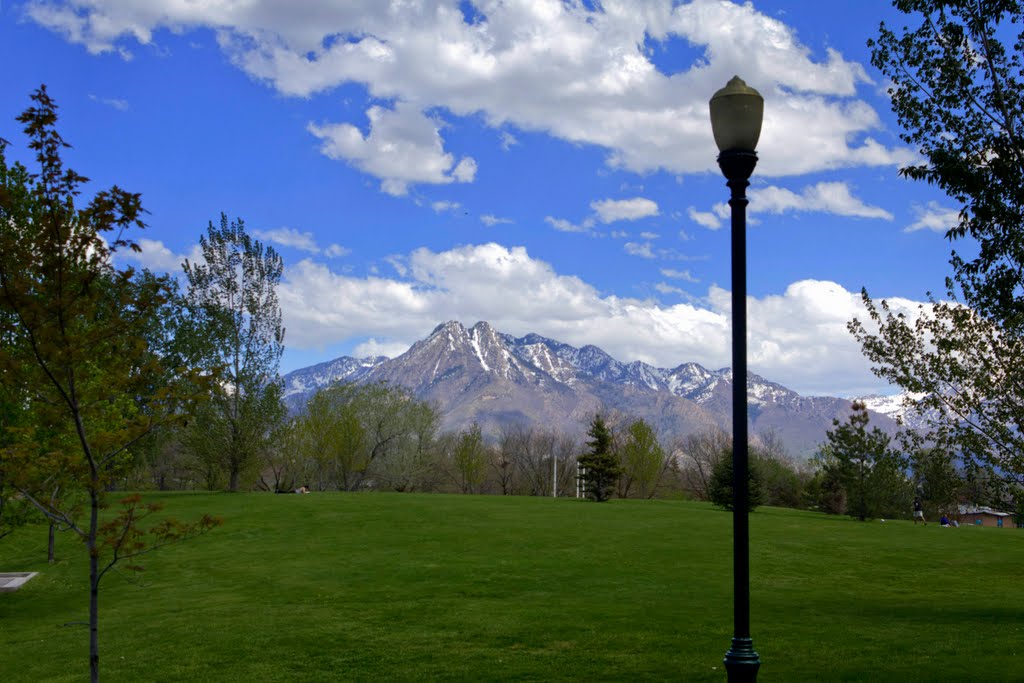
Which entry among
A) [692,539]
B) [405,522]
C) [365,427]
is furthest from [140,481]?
[692,539]

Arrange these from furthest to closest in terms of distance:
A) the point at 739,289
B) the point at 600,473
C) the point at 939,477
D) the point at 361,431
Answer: the point at 361,431, the point at 600,473, the point at 939,477, the point at 739,289

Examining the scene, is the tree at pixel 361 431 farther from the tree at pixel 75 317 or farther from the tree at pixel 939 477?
the tree at pixel 75 317

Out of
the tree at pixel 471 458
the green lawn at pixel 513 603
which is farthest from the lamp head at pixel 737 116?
the tree at pixel 471 458

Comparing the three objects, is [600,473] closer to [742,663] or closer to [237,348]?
[237,348]

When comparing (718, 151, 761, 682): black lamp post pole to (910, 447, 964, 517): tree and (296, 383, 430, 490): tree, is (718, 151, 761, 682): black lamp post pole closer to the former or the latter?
(910, 447, 964, 517): tree

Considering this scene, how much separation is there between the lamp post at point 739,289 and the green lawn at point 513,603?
6970 millimetres

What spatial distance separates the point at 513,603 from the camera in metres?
21.3

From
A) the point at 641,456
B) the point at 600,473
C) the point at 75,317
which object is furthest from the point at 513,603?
the point at 641,456

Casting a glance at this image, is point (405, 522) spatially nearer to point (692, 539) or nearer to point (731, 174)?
point (692, 539)

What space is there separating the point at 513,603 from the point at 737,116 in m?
16.4

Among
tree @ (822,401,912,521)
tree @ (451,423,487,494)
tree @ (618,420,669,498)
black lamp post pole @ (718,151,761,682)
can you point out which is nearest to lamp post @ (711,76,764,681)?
black lamp post pole @ (718,151,761,682)

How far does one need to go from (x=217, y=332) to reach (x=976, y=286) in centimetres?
4800

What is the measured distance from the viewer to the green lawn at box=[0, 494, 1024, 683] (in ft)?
48.6

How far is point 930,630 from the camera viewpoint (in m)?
17.5
